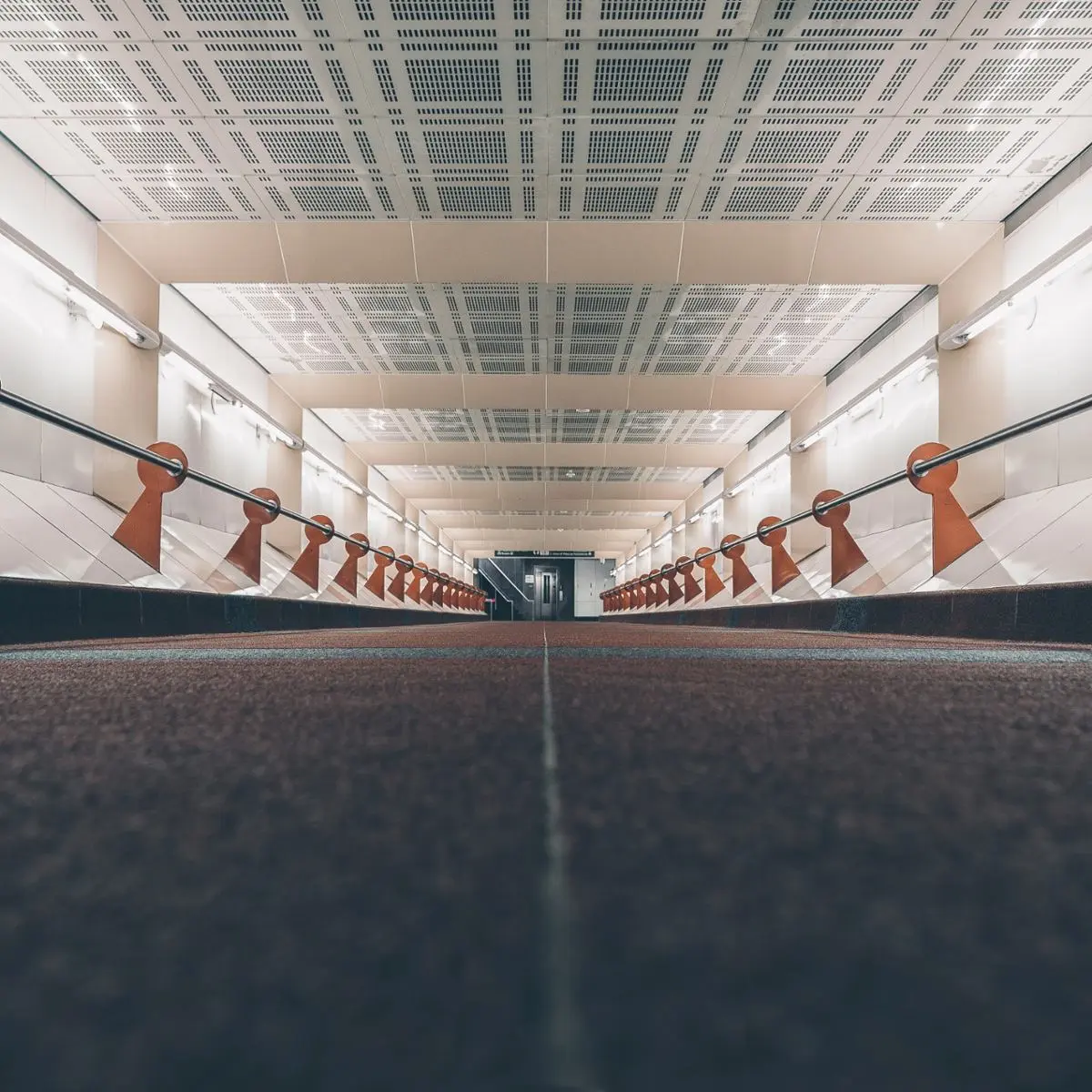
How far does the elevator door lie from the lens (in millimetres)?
38938

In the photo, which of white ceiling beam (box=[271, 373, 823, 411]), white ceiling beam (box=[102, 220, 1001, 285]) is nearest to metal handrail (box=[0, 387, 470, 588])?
white ceiling beam (box=[102, 220, 1001, 285])

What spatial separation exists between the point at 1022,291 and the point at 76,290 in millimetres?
8444

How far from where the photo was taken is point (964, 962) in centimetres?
21

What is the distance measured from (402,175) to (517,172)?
104cm

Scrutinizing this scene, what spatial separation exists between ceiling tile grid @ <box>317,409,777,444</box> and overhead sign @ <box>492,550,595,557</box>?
51.7 ft

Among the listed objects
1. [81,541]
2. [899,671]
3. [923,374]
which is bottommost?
[899,671]

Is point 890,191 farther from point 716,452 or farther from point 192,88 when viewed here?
point 716,452

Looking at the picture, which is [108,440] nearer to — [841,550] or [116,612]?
[116,612]

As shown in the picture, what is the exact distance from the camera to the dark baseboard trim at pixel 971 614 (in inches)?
106

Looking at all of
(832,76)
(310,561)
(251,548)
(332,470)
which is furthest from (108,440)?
(332,470)

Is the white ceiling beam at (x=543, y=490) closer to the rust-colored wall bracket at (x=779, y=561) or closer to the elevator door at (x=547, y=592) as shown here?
the rust-colored wall bracket at (x=779, y=561)

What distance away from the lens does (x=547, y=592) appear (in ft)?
128

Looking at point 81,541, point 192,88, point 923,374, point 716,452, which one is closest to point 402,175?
point 192,88

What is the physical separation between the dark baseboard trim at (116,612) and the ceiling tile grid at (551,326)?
5.10 metres
